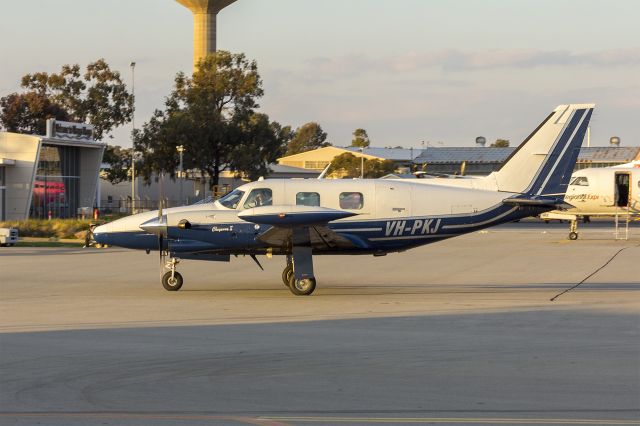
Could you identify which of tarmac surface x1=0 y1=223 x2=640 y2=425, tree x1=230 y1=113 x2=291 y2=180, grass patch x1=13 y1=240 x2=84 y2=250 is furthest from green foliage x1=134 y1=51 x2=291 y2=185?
tarmac surface x1=0 y1=223 x2=640 y2=425

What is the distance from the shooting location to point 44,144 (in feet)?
208

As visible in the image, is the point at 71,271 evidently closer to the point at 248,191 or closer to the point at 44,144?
the point at 248,191

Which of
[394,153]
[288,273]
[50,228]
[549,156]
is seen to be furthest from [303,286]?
[394,153]

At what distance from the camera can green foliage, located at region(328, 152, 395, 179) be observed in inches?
3556

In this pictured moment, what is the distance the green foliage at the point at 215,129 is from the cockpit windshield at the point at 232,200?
57762mm

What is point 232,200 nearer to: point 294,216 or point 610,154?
point 294,216

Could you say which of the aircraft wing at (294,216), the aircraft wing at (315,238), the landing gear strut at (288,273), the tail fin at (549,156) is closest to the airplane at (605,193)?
the tail fin at (549,156)

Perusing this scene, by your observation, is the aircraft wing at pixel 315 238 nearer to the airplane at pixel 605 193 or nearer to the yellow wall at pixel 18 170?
the airplane at pixel 605 193

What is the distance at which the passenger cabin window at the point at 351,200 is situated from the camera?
68.7ft

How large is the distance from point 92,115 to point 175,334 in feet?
294

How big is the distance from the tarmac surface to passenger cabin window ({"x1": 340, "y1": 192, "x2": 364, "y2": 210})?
181 cm

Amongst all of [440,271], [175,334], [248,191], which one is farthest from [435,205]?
[175,334]

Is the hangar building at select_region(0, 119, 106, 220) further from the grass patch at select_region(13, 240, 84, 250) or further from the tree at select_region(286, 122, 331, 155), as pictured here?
the tree at select_region(286, 122, 331, 155)

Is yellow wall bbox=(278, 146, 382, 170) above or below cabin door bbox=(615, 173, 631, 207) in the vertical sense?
above
